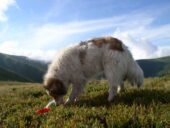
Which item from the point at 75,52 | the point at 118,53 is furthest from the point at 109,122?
the point at 75,52

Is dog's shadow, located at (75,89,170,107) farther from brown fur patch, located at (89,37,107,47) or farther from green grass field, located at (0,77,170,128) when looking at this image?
brown fur patch, located at (89,37,107,47)

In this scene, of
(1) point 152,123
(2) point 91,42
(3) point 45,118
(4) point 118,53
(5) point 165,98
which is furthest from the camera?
(2) point 91,42

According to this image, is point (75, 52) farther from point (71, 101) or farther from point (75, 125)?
point (75, 125)

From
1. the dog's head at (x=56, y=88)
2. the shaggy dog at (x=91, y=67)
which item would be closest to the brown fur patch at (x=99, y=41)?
the shaggy dog at (x=91, y=67)

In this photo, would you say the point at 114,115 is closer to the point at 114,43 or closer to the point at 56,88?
the point at 114,43

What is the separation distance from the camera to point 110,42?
40.0 feet

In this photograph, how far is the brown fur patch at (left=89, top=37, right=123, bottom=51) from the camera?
1196 cm

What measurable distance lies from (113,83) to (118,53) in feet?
3.59

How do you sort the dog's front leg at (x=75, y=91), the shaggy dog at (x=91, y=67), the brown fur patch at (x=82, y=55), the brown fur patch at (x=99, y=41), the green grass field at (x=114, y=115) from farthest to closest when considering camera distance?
the dog's front leg at (x=75, y=91) → the brown fur patch at (x=82, y=55) → the brown fur patch at (x=99, y=41) → the shaggy dog at (x=91, y=67) → the green grass field at (x=114, y=115)

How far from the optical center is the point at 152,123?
25.0 ft

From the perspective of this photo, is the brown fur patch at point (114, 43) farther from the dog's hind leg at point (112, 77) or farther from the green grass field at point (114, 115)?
the green grass field at point (114, 115)

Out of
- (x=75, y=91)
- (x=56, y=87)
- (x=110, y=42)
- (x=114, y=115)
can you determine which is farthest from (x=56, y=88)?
(x=114, y=115)

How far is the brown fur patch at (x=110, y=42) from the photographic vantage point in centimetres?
1196

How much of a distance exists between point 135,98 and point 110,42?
2326 mm
